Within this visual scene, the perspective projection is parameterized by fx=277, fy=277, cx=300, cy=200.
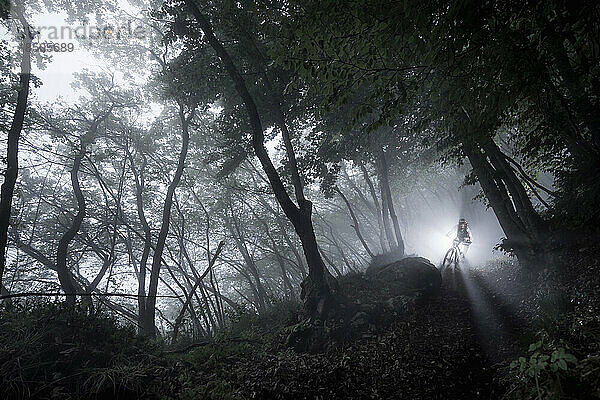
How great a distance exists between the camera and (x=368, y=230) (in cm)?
3925

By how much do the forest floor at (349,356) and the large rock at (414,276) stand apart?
1.72m

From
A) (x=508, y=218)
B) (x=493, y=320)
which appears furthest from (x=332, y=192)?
(x=493, y=320)

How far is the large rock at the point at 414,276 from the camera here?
30.5ft

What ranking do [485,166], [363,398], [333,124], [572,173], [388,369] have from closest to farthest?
[363,398] → [388,369] → [572,173] → [485,166] → [333,124]

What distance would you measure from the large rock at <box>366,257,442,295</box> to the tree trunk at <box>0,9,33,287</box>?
10.7 m

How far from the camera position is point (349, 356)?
584cm

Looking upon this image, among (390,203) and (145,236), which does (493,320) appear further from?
(145,236)

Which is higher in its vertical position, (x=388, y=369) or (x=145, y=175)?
(x=145, y=175)

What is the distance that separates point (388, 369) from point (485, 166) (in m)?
7.05

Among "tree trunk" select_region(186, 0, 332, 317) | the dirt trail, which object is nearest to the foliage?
the dirt trail

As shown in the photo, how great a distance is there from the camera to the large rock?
9.29m

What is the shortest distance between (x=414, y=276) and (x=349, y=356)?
4.78 m

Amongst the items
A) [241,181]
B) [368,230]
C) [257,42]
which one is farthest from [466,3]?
[368,230]

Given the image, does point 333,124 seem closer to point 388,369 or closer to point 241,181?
point 388,369
